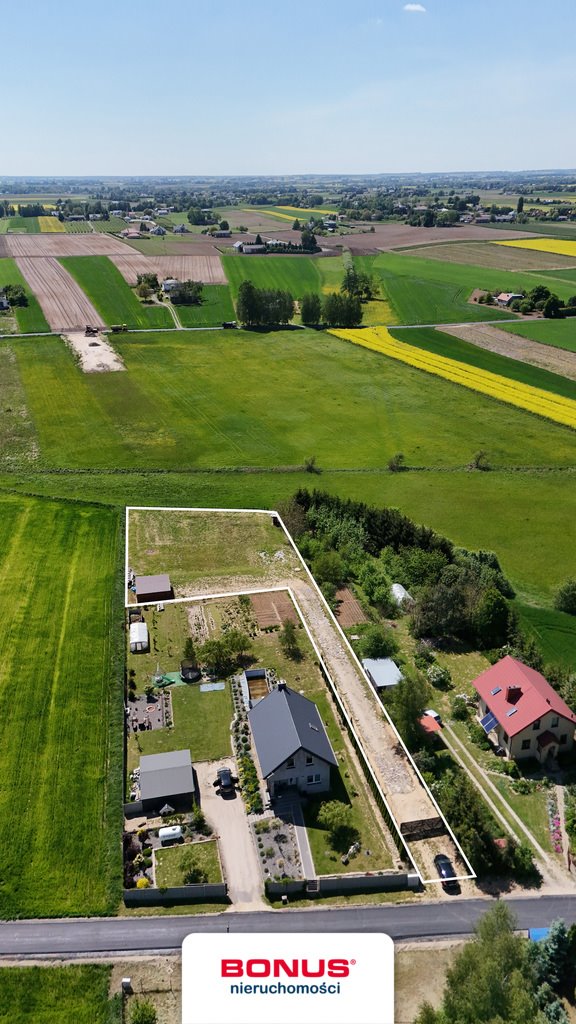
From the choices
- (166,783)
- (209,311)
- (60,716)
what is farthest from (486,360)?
(166,783)

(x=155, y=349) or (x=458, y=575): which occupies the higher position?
(x=155, y=349)

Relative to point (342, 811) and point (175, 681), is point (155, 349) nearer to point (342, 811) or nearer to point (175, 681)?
point (175, 681)

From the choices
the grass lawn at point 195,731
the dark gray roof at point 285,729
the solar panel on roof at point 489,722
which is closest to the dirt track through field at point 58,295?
the grass lawn at point 195,731

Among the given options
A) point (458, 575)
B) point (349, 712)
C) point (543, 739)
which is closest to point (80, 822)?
point (349, 712)

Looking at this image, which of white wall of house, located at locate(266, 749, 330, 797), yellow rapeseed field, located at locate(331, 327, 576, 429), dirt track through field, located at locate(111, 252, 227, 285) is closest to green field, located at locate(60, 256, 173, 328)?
dirt track through field, located at locate(111, 252, 227, 285)

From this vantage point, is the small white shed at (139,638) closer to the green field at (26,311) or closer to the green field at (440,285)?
the green field at (26,311)

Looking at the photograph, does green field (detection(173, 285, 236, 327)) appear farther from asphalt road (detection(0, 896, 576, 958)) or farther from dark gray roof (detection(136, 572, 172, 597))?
asphalt road (detection(0, 896, 576, 958))
